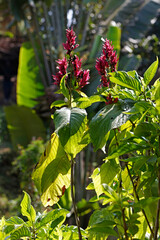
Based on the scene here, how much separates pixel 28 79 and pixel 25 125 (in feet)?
2.25

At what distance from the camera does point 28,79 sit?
4910 millimetres

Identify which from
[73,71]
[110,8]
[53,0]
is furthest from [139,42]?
[73,71]

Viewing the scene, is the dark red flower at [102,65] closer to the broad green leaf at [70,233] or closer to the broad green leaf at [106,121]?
the broad green leaf at [106,121]

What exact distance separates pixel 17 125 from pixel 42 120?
0.38 m

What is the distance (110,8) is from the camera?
5.02m

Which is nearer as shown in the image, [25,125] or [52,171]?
[52,171]

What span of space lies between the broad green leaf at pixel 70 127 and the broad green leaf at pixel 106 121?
3cm

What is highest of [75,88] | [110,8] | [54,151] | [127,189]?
[110,8]

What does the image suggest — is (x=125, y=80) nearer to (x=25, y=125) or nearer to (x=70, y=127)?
(x=70, y=127)

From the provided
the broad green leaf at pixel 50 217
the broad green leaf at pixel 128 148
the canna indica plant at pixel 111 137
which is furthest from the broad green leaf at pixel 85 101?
the broad green leaf at pixel 50 217

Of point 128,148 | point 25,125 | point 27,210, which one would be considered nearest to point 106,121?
point 128,148

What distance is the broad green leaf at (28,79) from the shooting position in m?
4.82

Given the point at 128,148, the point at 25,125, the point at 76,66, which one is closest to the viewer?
the point at 128,148

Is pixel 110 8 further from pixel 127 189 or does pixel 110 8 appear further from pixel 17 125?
pixel 127 189
